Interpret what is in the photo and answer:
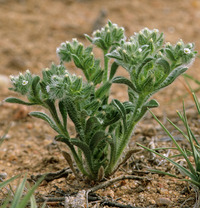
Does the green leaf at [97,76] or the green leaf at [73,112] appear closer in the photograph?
the green leaf at [73,112]

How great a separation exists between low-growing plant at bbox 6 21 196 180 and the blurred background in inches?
104

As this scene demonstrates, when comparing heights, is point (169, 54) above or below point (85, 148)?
above

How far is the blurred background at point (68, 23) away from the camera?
617 cm

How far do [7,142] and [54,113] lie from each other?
150 centimetres

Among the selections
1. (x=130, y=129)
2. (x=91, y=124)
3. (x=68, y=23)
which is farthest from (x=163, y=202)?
(x=68, y=23)

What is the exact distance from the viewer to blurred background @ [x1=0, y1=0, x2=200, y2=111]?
20.2 feet

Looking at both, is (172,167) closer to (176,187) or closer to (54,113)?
(176,187)

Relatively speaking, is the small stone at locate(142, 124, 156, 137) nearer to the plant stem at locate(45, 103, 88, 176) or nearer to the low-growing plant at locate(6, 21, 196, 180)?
the low-growing plant at locate(6, 21, 196, 180)

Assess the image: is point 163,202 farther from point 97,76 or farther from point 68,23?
point 68,23

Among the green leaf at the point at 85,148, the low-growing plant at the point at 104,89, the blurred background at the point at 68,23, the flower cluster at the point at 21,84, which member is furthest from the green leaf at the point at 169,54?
the blurred background at the point at 68,23

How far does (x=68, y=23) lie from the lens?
735 cm

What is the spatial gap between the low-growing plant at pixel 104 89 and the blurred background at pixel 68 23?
2635 millimetres

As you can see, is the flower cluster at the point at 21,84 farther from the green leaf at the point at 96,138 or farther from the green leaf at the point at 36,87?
the green leaf at the point at 96,138

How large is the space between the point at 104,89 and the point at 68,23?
4.79 m
